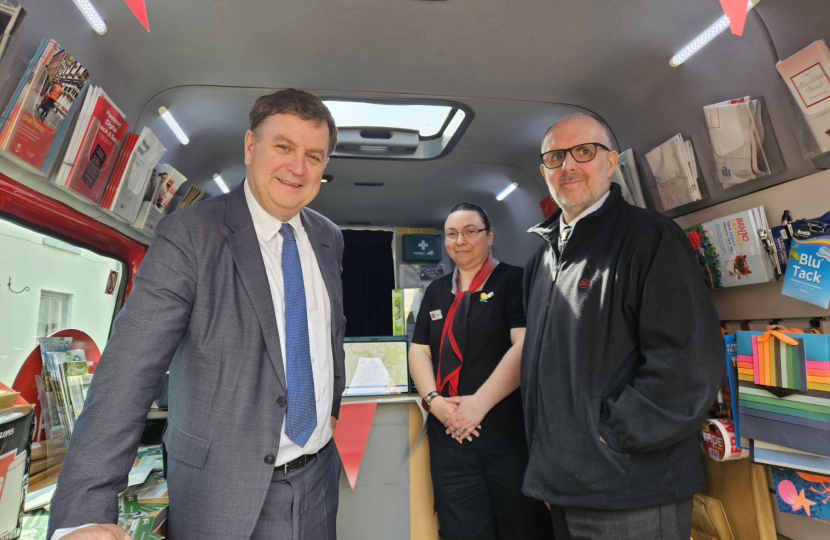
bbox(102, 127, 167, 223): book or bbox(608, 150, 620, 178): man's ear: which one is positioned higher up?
bbox(102, 127, 167, 223): book

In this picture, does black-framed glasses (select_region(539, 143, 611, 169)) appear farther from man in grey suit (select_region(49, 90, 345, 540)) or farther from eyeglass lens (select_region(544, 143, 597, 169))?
man in grey suit (select_region(49, 90, 345, 540))

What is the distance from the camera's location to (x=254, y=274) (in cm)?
139

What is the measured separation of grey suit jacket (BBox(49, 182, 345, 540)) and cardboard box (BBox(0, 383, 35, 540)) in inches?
8.7

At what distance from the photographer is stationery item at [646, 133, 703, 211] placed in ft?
7.10

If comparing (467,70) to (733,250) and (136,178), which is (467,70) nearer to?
(733,250)

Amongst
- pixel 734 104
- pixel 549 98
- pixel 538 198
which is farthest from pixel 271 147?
pixel 538 198

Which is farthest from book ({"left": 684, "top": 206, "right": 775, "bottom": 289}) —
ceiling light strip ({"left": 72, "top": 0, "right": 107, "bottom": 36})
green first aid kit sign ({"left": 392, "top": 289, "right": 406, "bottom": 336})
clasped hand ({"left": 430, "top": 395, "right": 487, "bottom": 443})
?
ceiling light strip ({"left": 72, "top": 0, "right": 107, "bottom": 36})

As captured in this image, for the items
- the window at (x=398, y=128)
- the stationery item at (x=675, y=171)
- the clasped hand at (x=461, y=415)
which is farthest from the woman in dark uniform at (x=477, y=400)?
the stationery item at (x=675, y=171)

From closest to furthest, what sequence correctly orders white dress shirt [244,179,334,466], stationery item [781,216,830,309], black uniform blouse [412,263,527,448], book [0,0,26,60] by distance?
1. book [0,0,26,60]
2. white dress shirt [244,179,334,466]
3. stationery item [781,216,830,309]
4. black uniform blouse [412,263,527,448]

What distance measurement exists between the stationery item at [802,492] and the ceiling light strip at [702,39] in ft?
5.54

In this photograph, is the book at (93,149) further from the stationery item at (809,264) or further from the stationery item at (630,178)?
the stationery item at (809,264)

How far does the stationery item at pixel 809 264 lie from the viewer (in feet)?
5.14

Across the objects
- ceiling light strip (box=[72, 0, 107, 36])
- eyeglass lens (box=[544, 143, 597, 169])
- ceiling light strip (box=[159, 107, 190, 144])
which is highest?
ceiling light strip (box=[159, 107, 190, 144])

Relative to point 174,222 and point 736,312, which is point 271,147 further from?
point 736,312
